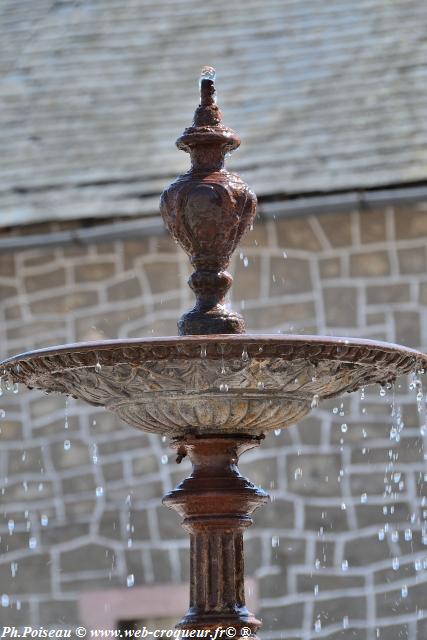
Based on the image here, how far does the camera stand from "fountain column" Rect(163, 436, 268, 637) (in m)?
4.02

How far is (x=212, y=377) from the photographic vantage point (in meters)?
3.83

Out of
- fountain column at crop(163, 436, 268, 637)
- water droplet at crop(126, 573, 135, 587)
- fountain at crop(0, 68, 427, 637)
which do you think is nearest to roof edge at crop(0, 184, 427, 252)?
water droplet at crop(126, 573, 135, 587)

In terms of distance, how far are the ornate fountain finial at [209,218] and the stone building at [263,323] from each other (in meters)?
3.23

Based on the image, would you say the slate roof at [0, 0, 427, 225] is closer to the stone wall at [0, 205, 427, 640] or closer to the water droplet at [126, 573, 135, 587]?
the stone wall at [0, 205, 427, 640]

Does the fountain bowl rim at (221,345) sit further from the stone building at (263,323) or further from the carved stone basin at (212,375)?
the stone building at (263,323)

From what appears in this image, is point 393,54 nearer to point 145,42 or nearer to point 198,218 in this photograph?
point 145,42

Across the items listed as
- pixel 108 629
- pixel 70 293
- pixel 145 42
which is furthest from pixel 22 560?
pixel 145 42

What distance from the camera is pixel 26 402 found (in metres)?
7.80

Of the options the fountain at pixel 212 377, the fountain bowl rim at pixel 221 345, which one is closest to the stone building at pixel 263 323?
the fountain at pixel 212 377

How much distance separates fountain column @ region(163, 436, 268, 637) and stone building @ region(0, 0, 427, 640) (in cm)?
322

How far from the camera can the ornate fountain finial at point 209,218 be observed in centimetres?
409

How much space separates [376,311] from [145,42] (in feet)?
9.56

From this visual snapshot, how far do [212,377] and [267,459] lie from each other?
143 inches

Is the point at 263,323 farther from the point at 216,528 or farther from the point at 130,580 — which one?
the point at 216,528
